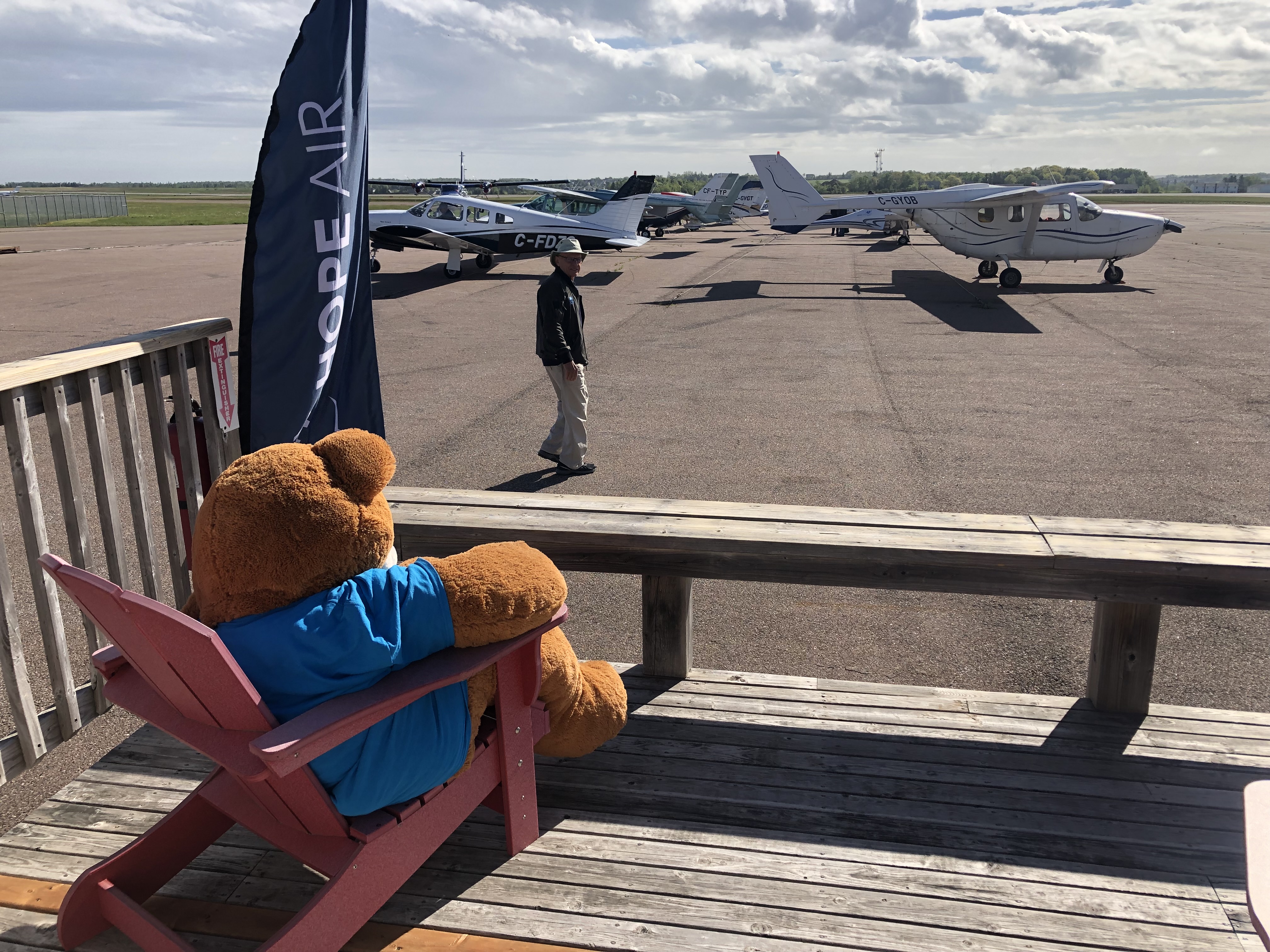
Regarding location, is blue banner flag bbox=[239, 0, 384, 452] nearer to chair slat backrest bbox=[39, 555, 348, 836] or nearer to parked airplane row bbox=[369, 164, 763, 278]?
chair slat backrest bbox=[39, 555, 348, 836]

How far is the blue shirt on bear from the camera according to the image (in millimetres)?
1923

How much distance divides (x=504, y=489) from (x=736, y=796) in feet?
14.6

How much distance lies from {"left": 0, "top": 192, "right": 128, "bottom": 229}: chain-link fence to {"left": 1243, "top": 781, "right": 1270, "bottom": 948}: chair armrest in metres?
67.4

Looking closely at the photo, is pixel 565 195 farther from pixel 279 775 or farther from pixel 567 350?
pixel 279 775

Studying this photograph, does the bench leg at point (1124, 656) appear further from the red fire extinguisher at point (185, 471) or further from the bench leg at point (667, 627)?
the red fire extinguisher at point (185, 471)

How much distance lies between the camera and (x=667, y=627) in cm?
354

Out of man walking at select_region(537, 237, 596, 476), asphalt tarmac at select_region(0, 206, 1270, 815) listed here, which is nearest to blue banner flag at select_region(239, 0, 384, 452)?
asphalt tarmac at select_region(0, 206, 1270, 815)

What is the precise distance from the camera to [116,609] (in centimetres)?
180

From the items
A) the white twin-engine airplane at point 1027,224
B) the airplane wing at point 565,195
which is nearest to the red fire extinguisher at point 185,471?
the white twin-engine airplane at point 1027,224

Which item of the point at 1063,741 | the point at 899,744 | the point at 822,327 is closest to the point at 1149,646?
the point at 1063,741

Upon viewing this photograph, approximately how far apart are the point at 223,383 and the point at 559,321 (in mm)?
4006

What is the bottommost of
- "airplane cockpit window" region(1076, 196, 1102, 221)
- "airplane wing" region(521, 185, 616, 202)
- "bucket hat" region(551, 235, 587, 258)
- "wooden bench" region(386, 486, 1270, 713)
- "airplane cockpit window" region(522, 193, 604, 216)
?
"wooden bench" region(386, 486, 1270, 713)

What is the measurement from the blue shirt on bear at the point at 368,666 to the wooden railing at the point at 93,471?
3.34 ft

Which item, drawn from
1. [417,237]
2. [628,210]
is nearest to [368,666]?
[417,237]
